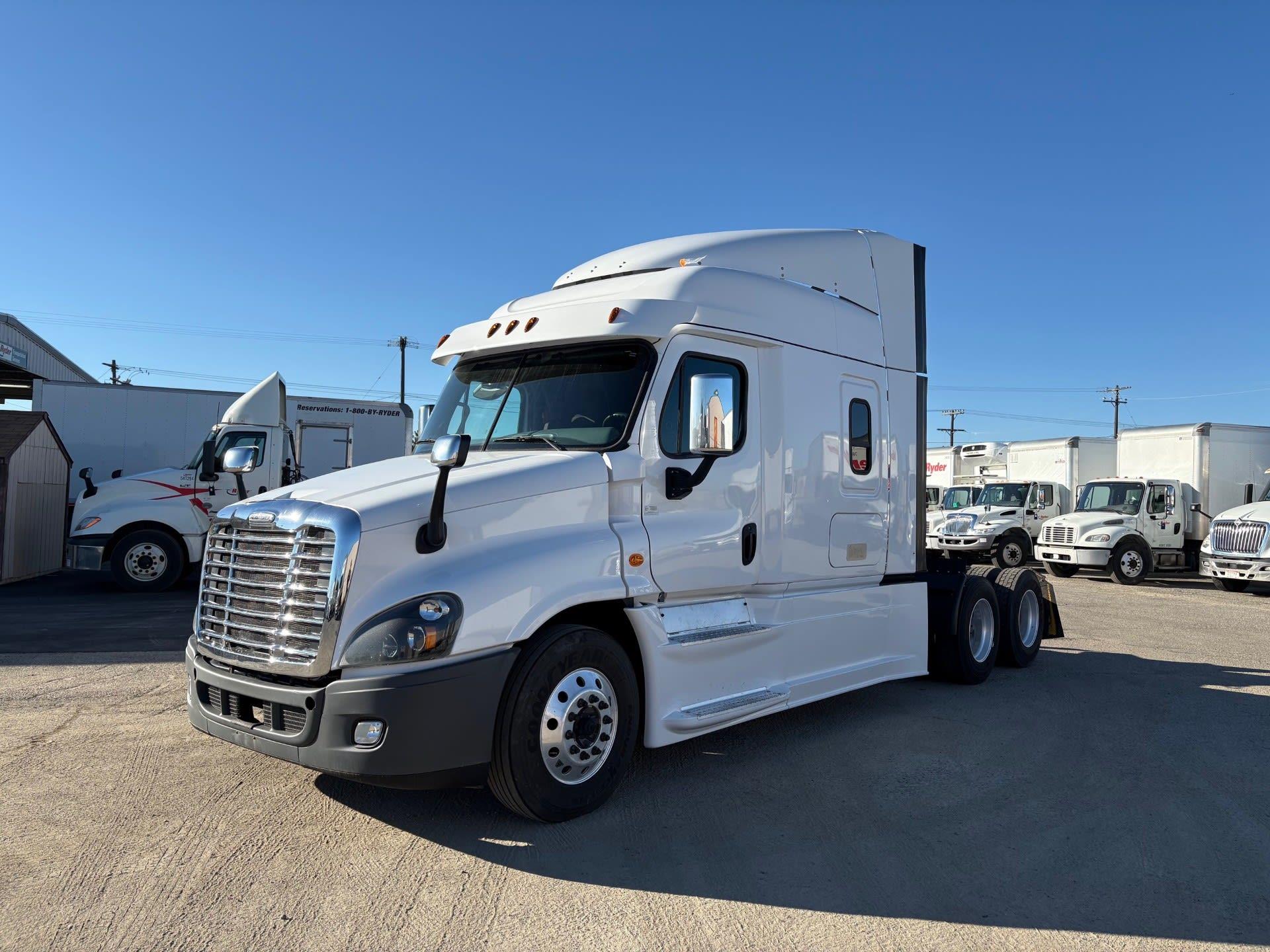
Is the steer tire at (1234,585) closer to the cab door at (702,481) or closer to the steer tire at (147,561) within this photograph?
the cab door at (702,481)

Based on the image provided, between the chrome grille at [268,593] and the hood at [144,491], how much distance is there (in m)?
10.0

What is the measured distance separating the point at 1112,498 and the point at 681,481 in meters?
19.0

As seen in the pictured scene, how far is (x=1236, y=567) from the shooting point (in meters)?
17.8

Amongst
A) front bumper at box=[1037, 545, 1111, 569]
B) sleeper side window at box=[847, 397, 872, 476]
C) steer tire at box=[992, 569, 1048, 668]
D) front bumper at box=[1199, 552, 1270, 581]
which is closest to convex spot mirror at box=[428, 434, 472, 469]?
sleeper side window at box=[847, 397, 872, 476]

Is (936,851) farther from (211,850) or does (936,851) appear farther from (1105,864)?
(211,850)

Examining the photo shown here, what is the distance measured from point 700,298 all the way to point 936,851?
321 centimetres

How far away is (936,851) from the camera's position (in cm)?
430

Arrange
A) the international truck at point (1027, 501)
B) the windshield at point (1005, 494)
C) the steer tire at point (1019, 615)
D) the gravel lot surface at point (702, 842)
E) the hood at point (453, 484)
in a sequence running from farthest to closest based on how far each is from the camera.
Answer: the windshield at point (1005, 494)
the international truck at point (1027, 501)
the steer tire at point (1019, 615)
the hood at point (453, 484)
the gravel lot surface at point (702, 842)

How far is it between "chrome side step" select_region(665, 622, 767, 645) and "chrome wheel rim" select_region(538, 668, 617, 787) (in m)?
0.53

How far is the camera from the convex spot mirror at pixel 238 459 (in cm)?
555

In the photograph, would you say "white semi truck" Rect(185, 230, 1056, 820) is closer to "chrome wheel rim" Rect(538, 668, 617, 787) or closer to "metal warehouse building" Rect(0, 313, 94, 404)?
"chrome wheel rim" Rect(538, 668, 617, 787)

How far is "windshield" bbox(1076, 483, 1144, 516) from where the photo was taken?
806 inches

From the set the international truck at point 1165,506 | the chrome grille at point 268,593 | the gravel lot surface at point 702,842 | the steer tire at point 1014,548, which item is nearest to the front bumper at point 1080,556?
the international truck at point 1165,506

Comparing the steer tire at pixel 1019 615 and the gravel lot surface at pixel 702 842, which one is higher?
the steer tire at pixel 1019 615
